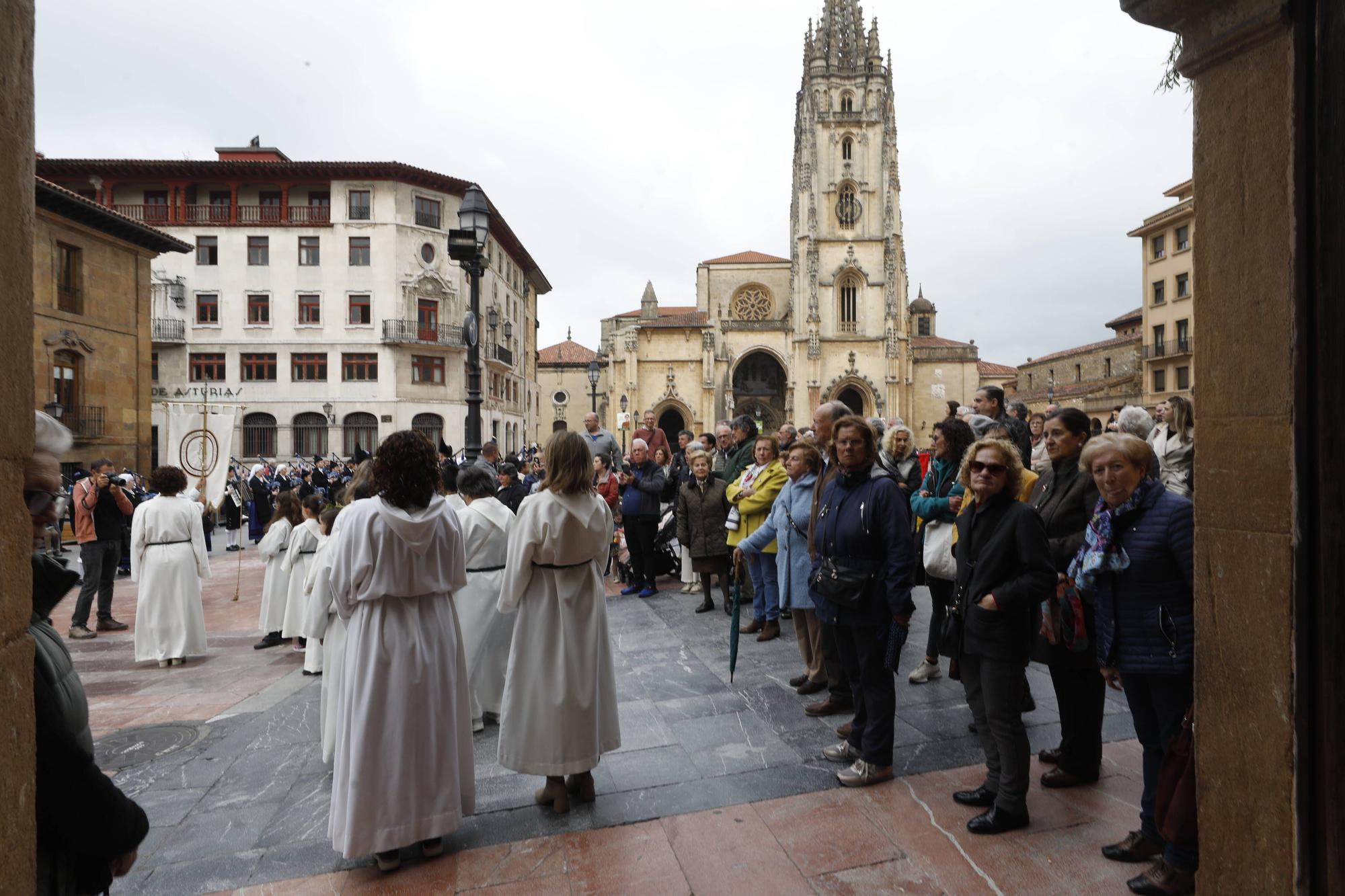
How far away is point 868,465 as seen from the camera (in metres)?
3.77

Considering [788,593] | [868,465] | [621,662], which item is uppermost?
[868,465]

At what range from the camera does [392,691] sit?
2.97 m

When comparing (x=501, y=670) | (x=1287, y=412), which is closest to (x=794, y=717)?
(x=501, y=670)

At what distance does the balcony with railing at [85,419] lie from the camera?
18469 millimetres

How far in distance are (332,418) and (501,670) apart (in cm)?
3065

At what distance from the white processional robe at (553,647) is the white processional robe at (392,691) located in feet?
1.20

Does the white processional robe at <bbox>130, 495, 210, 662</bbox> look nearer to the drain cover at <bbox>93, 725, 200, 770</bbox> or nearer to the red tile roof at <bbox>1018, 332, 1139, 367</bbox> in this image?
the drain cover at <bbox>93, 725, 200, 770</bbox>

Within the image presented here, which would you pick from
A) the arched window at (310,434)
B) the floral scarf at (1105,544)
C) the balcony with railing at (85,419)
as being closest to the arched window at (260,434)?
the arched window at (310,434)

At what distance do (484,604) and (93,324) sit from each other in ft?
69.0

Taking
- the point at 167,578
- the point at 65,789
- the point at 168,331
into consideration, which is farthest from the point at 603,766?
the point at 168,331

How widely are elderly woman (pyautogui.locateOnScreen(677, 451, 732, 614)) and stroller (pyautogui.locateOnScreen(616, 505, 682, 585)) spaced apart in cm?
96

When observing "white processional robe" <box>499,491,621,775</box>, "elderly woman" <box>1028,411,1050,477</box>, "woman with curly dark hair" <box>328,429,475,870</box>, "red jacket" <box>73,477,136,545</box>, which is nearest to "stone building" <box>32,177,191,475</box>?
"red jacket" <box>73,477,136,545</box>

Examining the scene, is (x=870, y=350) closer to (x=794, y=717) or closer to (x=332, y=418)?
(x=332, y=418)

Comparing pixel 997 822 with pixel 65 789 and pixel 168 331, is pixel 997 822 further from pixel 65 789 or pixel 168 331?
pixel 168 331
